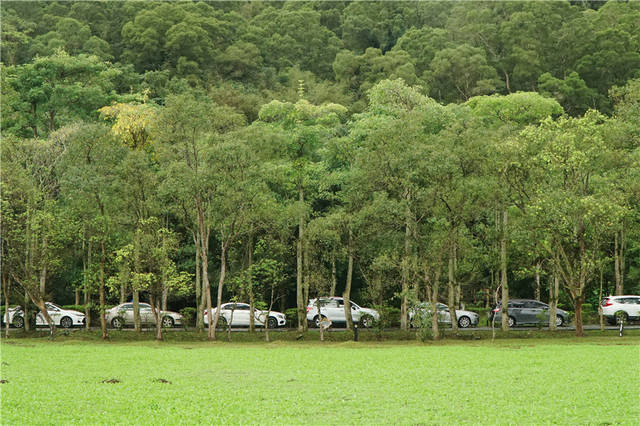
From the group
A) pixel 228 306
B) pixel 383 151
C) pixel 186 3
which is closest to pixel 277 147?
pixel 383 151

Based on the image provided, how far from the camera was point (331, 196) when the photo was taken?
30.4 meters

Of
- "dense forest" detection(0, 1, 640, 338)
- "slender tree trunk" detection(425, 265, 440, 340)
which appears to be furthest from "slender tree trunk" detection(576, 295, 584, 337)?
"slender tree trunk" detection(425, 265, 440, 340)

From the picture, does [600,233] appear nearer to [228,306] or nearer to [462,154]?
[462,154]

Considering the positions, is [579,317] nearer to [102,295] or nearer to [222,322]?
[222,322]

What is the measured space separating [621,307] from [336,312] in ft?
43.9

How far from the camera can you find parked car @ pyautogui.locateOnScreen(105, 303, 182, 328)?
3102 centimetres

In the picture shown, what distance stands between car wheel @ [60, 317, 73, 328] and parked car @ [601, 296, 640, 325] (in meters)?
25.1

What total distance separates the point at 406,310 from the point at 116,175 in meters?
13.0

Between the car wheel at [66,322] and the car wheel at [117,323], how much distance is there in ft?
7.10

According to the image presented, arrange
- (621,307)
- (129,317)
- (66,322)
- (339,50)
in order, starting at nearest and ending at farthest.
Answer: (129,317) → (621,307) → (66,322) → (339,50)

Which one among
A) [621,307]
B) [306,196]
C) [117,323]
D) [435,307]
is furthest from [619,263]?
[117,323]

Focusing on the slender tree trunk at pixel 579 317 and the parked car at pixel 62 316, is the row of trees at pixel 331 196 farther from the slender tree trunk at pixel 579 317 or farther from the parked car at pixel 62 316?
the parked car at pixel 62 316

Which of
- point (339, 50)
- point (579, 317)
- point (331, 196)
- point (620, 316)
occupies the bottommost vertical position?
point (620, 316)

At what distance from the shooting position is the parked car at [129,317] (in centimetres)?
3102
